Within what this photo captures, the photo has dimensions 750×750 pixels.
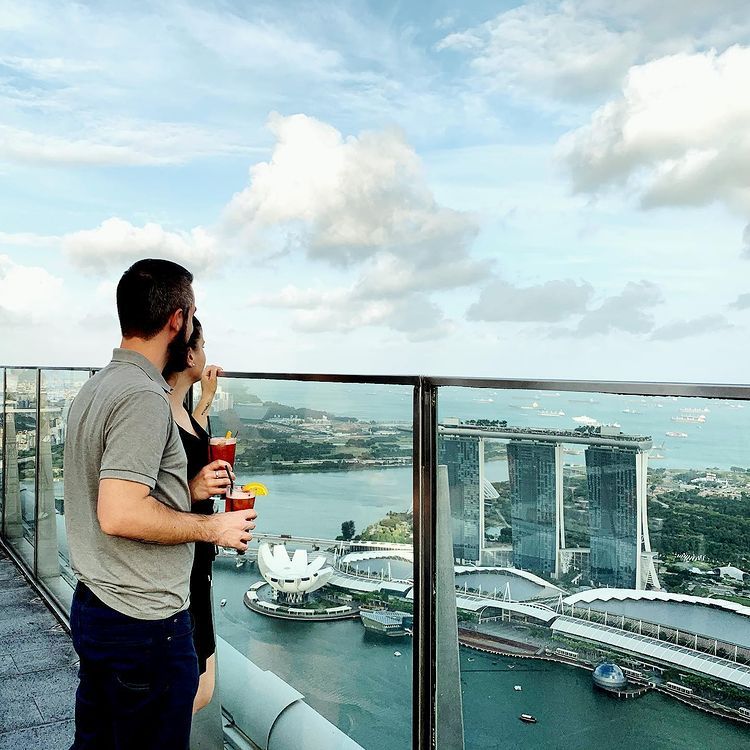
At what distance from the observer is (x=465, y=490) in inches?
62.9

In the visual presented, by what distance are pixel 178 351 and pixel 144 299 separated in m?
A: 0.18

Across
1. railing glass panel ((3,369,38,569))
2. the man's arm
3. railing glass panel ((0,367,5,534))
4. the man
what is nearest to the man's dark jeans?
the man

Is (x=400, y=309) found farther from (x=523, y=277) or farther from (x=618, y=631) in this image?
(x=618, y=631)

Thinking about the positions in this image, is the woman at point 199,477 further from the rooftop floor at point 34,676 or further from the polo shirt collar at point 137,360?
the rooftop floor at point 34,676

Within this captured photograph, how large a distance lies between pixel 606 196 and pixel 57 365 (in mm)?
40001

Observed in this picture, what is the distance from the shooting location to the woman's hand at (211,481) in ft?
5.52

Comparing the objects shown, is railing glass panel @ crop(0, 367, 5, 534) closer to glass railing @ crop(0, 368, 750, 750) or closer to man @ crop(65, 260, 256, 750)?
glass railing @ crop(0, 368, 750, 750)

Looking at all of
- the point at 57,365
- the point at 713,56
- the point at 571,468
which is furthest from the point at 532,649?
the point at 713,56

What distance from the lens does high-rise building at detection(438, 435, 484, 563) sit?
156 cm

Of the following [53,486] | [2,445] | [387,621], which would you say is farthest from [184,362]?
[2,445]

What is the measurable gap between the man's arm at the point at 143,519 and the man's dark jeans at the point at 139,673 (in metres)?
0.19

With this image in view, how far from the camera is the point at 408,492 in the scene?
172cm

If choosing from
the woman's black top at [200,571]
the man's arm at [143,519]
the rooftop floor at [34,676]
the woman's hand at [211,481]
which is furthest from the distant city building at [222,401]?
the rooftop floor at [34,676]

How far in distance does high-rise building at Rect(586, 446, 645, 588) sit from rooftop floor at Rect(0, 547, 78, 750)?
221cm
